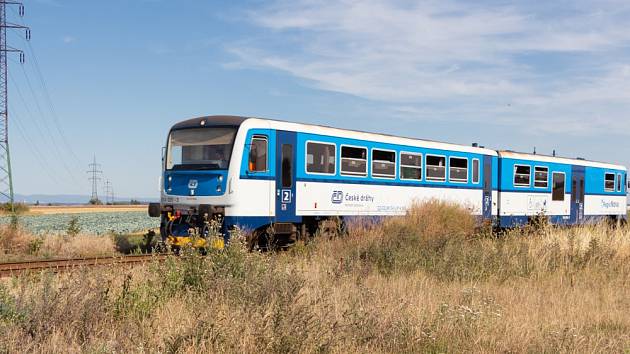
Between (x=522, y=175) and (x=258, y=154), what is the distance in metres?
12.7

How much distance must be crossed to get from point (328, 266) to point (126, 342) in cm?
489

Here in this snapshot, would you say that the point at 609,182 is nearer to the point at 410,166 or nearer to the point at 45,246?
the point at 410,166

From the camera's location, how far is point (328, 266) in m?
9.80

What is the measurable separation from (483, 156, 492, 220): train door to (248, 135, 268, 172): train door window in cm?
996

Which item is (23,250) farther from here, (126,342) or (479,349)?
(479,349)

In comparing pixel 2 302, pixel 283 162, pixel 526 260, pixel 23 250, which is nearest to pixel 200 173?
pixel 283 162

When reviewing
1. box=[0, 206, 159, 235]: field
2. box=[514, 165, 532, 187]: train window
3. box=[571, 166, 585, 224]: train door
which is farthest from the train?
box=[571, 166, 585, 224]: train door

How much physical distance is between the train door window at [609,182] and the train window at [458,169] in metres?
11.2

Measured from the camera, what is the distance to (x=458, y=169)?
67.1 feet

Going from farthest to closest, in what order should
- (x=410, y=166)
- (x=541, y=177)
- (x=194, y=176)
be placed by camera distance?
(x=541, y=177) < (x=410, y=166) < (x=194, y=176)

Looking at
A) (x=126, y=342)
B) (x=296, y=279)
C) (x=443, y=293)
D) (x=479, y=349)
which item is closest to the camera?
(x=126, y=342)

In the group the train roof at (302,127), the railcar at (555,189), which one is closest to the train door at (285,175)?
the train roof at (302,127)

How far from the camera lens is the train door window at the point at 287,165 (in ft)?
48.6

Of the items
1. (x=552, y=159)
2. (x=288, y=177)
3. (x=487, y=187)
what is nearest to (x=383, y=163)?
(x=288, y=177)
